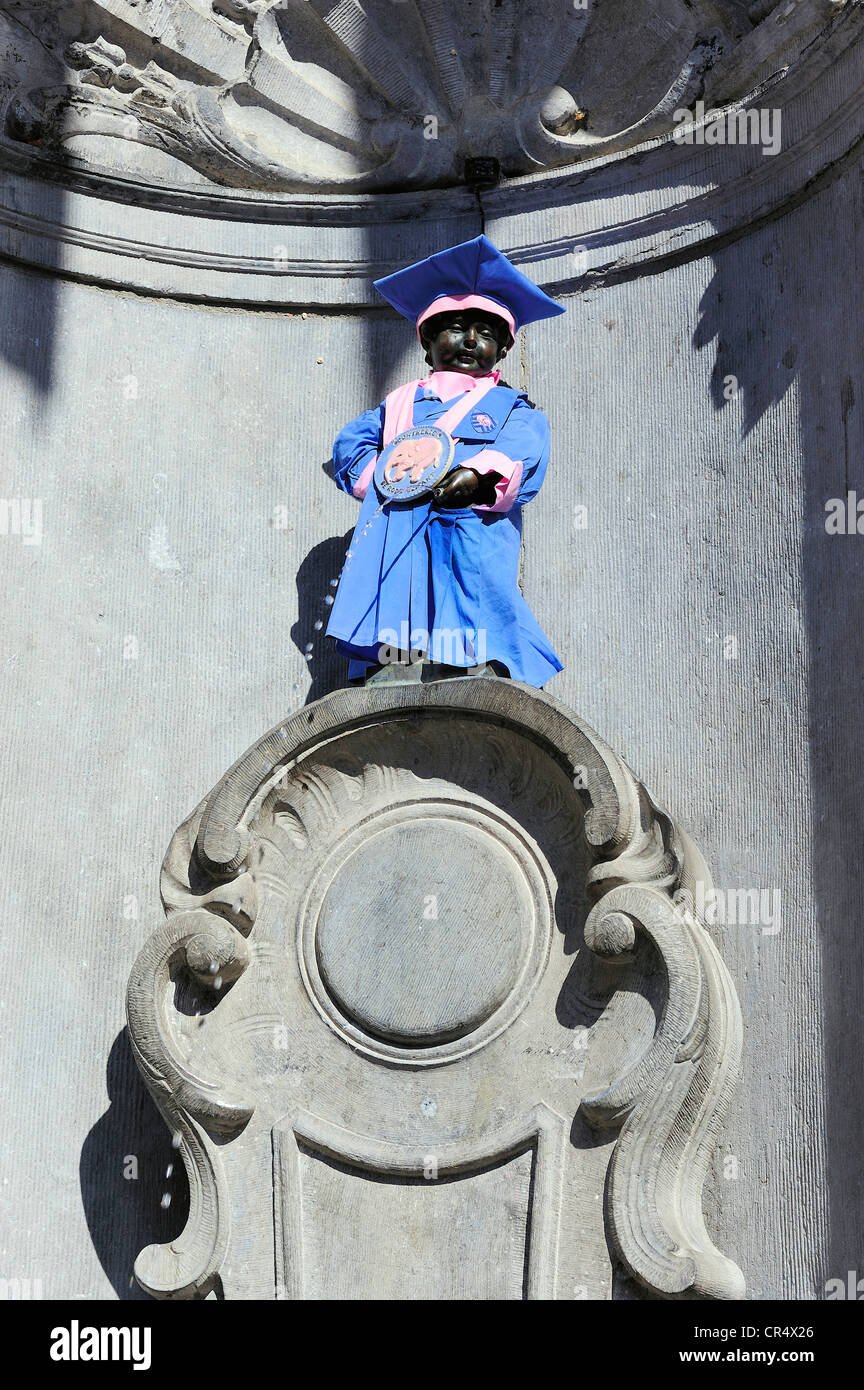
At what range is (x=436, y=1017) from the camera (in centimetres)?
436

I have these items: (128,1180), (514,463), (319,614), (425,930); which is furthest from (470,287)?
(128,1180)

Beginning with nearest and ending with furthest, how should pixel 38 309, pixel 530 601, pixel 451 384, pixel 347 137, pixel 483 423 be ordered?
pixel 483 423 → pixel 451 384 → pixel 530 601 → pixel 38 309 → pixel 347 137

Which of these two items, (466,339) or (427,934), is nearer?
(427,934)

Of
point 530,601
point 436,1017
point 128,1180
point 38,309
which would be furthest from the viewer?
point 38,309

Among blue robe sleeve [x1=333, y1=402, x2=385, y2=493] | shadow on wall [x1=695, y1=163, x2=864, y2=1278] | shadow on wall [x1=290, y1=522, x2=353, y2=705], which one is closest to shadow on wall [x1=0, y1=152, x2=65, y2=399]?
shadow on wall [x1=290, y1=522, x2=353, y2=705]

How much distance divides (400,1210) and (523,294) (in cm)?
227

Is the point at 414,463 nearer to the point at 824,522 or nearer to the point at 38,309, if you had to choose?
the point at 824,522

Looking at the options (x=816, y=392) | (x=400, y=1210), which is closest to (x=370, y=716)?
(x=400, y=1210)

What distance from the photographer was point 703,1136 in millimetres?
4219

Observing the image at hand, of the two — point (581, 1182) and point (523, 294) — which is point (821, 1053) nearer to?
point (581, 1182)

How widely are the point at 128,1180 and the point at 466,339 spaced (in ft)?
7.20

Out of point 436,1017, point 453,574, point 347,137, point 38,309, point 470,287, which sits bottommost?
point 436,1017

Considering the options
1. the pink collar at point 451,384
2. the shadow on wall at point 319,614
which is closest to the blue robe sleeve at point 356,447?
the pink collar at point 451,384

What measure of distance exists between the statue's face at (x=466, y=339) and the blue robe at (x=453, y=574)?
0.34ft
